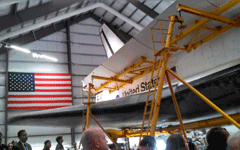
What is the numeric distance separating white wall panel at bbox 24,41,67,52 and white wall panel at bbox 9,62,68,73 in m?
1.77

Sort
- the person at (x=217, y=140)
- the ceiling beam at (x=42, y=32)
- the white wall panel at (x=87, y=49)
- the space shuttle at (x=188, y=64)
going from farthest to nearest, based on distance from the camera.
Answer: the white wall panel at (x=87, y=49), the ceiling beam at (x=42, y=32), the space shuttle at (x=188, y=64), the person at (x=217, y=140)

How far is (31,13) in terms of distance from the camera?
45.2ft

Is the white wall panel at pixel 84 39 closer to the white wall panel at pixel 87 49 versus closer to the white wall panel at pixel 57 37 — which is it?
the white wall panel at pixel 87 49

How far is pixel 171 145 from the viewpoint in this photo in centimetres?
216

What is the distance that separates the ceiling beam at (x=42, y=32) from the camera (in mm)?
19484

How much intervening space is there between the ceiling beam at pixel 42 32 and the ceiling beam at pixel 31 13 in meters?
6.17

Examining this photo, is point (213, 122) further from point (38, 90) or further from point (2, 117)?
point (2, 117)

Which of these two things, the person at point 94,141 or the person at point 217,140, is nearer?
the person at point 94,141

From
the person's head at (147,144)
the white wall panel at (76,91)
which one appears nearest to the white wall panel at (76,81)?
the white wall panel at (76,91)

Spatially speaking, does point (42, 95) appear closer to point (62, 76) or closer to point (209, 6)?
point (62, 76)

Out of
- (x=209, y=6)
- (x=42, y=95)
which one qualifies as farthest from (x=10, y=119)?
(x=209, y=6)

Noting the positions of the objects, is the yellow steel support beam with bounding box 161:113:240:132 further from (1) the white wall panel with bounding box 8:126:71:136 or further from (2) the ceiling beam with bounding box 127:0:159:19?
(1) the white wall panel with bounding box 8:126:71:136

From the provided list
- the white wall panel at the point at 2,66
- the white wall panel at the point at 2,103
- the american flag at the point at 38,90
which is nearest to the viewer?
the white wall panel at the point at 2,103

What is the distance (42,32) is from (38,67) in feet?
11.8
